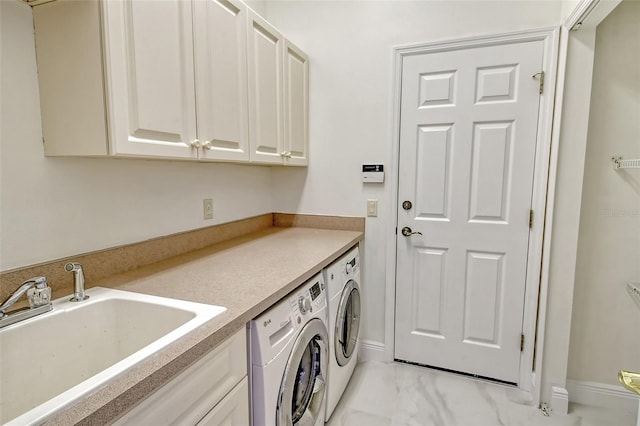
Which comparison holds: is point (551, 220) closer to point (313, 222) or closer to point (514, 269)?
point (514, 269)

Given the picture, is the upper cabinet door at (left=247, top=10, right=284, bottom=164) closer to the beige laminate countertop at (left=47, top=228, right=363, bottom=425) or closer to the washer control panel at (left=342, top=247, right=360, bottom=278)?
the beige laminate countertop at (left=47, top=228, right=363, bottom=425)

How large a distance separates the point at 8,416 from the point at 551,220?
7.53 feet

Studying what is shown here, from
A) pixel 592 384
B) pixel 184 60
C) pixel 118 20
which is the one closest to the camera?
pixel 118 20

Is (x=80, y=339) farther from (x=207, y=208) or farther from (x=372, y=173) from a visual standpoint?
(x=372, y=173)

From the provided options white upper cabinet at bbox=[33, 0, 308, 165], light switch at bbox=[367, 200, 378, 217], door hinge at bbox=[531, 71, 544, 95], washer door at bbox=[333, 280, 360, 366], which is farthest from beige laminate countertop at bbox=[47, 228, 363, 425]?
door hinge at bbox=[531, 71, 544, 95]

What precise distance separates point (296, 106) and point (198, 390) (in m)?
1.75

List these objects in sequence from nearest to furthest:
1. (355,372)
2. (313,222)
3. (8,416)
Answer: (8,416), (355,372), (313,222)

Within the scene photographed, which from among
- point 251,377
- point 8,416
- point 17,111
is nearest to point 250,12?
point 17,111

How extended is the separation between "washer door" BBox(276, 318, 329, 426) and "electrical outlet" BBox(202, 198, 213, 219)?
881mm

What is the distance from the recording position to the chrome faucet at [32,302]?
0.92 meters

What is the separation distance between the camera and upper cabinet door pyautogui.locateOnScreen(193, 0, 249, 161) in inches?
54.0

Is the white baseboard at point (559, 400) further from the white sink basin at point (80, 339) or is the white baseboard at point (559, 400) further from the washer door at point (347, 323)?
the white sink basin at point (80, 339)

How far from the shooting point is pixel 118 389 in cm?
66

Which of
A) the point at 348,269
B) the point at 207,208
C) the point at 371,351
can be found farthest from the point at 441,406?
the point at 207,208
